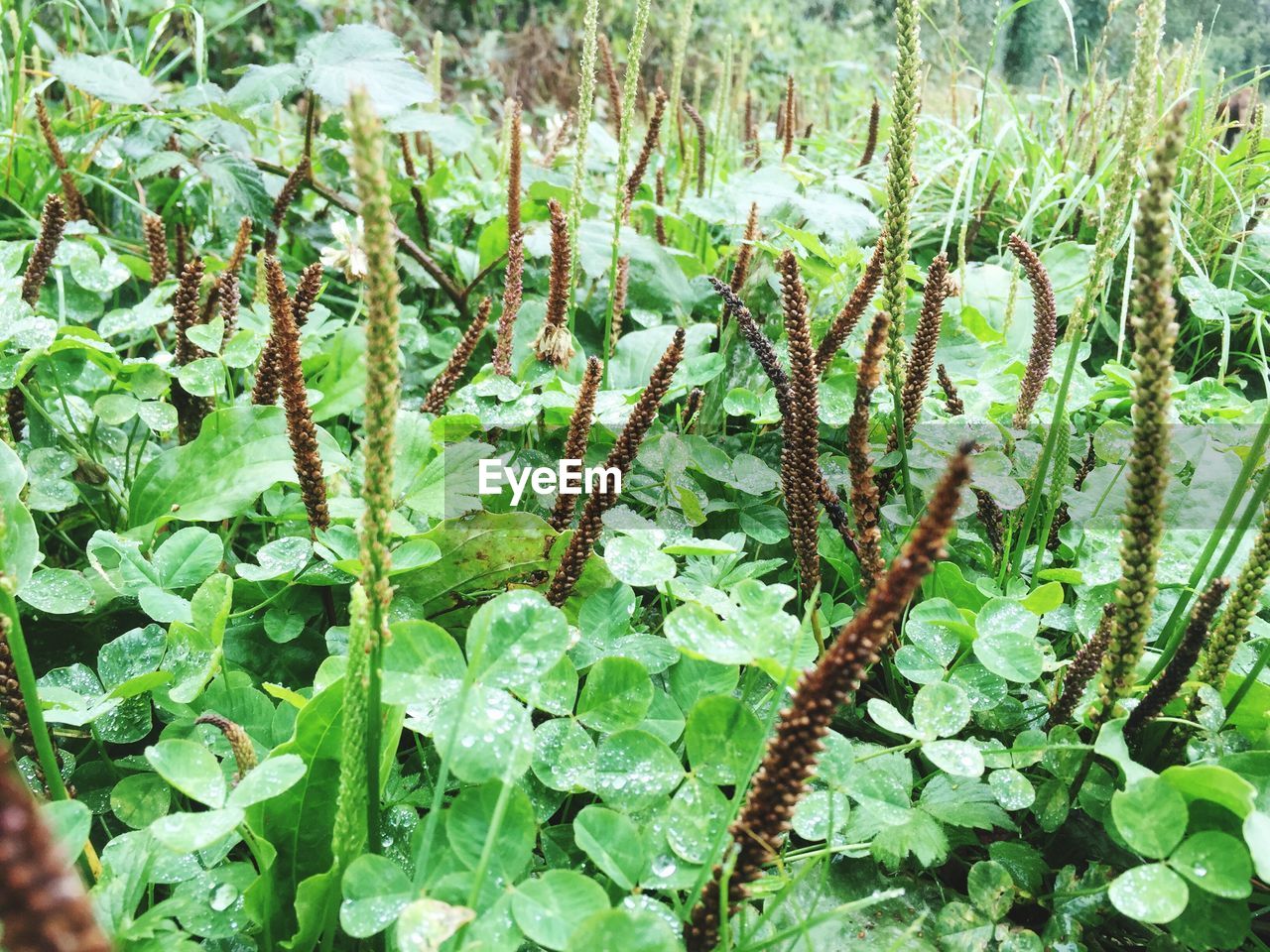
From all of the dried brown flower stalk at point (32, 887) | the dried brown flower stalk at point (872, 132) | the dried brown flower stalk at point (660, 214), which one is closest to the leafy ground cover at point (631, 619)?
the dried brown flower stalk at point (32, 887)

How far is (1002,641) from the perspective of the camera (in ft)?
3.18

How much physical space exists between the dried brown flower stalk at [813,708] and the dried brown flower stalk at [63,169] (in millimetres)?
1915

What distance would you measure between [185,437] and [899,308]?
1.17 meters

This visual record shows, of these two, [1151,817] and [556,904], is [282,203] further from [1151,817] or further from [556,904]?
[1151,817]

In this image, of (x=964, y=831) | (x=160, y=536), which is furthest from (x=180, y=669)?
(x=964, y=831)

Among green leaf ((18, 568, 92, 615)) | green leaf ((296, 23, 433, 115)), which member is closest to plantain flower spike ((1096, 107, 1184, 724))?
green leaf ((18, 568, 92, 615))

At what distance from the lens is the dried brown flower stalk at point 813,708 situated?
50 cm

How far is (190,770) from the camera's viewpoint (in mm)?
742

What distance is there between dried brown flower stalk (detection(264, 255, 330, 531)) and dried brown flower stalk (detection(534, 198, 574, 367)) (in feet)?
1.32

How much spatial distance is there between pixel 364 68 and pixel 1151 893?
5.93ft

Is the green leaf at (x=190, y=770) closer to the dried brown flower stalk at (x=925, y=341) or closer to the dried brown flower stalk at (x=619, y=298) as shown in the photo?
the dried brown flower stalk at (x=925, y=341)

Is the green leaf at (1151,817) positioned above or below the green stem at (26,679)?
below

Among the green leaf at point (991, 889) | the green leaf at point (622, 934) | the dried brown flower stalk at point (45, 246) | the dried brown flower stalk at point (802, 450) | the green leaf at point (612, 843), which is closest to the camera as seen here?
the green leaf at point (622, 934)

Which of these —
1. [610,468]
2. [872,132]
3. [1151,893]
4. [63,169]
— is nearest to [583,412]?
[610,468]
